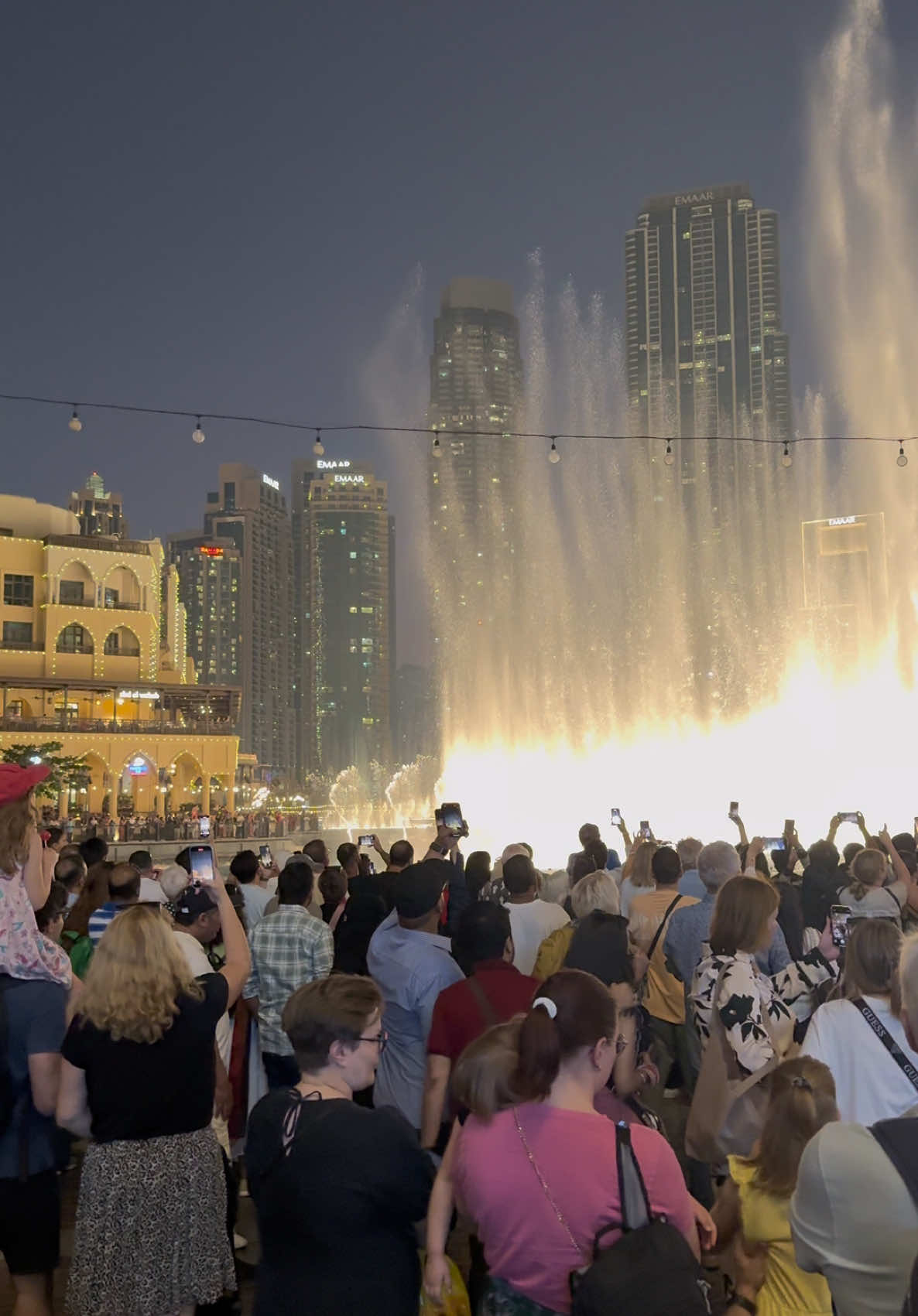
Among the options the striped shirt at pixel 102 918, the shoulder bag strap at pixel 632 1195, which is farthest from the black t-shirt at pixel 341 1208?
the striped shirt at pixel 102 918

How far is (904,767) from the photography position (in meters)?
36.2

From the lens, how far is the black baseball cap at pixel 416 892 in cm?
582

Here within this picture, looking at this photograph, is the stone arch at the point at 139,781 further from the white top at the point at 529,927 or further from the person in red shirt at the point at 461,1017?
the person in red shirt at the point at 461,1017

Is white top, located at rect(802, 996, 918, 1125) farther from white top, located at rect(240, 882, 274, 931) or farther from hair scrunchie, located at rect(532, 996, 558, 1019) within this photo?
white top, located at rect(240, 882, 274, 931)

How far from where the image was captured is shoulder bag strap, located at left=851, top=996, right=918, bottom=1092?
4023 millimetres

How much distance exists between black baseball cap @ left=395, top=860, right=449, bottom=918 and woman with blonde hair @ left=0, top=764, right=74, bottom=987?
162 centimetres

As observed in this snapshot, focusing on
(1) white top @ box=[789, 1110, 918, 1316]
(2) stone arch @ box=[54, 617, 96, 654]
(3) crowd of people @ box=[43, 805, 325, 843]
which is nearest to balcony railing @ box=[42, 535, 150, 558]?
(2) stone arch @ box=[54, 617, 96, 654]

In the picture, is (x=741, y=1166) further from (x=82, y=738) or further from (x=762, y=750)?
(x=82, y=738)

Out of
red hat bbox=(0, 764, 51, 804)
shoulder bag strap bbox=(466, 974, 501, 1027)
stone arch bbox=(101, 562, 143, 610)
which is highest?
stone arch bbox=(101, 562, 143, 610)

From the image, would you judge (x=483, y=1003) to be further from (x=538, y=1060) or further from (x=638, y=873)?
(x=638, y=873)

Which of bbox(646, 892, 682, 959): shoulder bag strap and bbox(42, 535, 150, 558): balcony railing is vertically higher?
bbox(42, 535, 150, 558): balcony railing

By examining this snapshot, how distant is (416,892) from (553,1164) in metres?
2.79

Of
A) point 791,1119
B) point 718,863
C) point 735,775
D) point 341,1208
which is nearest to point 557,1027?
point 341,1208

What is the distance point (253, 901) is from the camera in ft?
29.6
